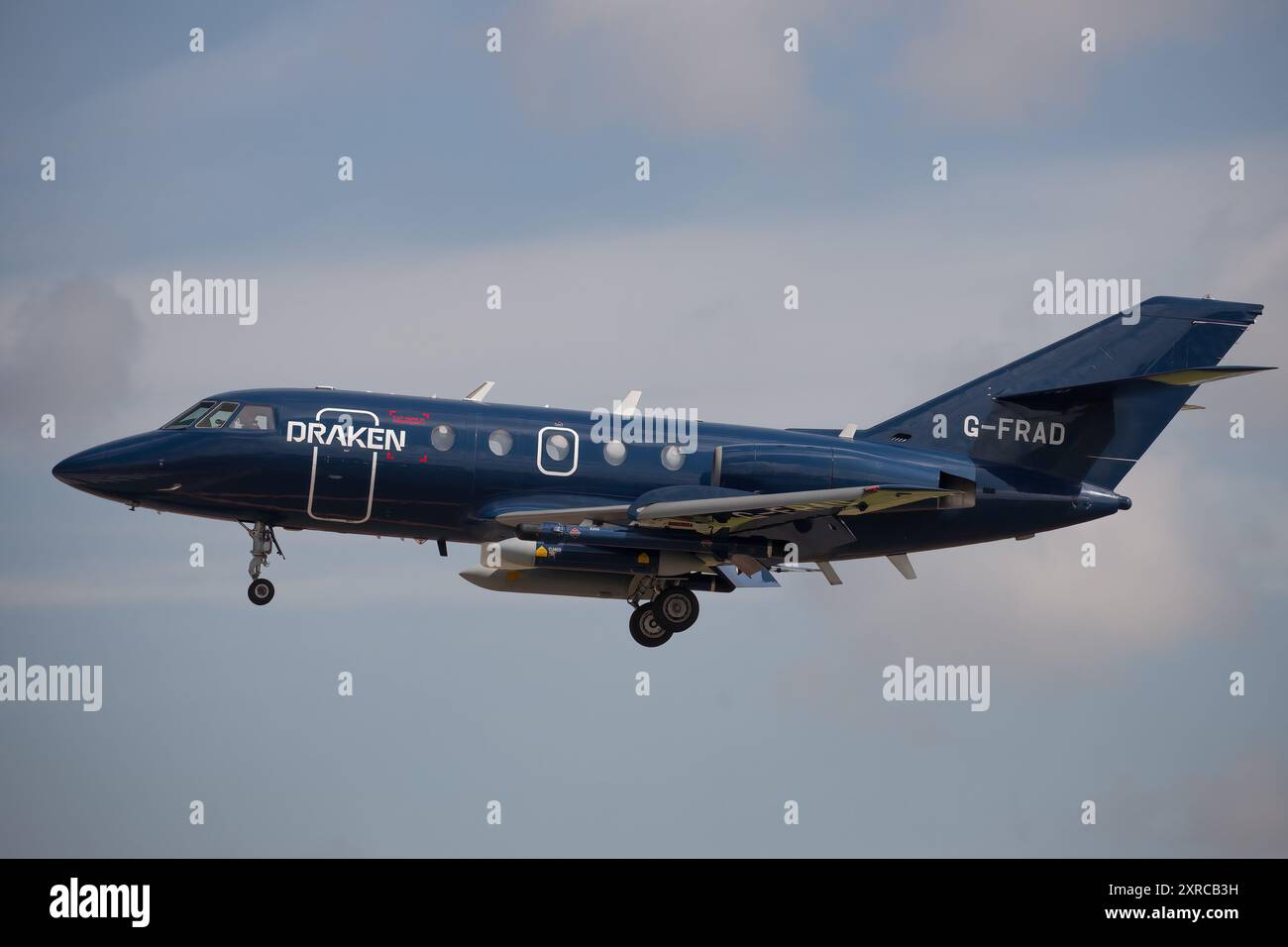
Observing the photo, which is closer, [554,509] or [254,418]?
[254,418]

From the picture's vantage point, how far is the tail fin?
124 feet

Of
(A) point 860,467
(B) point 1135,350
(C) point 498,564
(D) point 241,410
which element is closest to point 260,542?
(D) point 241,410

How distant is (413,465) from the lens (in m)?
34.4

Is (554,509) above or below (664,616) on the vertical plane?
above

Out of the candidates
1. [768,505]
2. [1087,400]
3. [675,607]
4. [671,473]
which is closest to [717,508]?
[768,505]

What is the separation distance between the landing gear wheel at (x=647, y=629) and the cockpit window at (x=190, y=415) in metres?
10.0

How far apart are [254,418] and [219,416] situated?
77 cm

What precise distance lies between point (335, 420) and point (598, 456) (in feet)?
17.7

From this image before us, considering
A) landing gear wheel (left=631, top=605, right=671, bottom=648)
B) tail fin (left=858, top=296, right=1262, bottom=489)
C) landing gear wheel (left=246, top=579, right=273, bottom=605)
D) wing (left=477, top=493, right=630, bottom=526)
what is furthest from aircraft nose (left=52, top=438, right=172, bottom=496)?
tail fin (left=858, top=296, right=1262, bottom=489)

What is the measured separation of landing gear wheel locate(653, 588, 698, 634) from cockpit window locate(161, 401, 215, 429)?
33.3 feet

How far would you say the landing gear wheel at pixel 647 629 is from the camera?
37062mm

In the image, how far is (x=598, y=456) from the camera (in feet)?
116

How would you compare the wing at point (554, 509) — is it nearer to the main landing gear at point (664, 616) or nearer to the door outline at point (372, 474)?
the door outline at point (372, 474)

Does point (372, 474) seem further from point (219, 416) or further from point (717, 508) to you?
point (717, 508)
